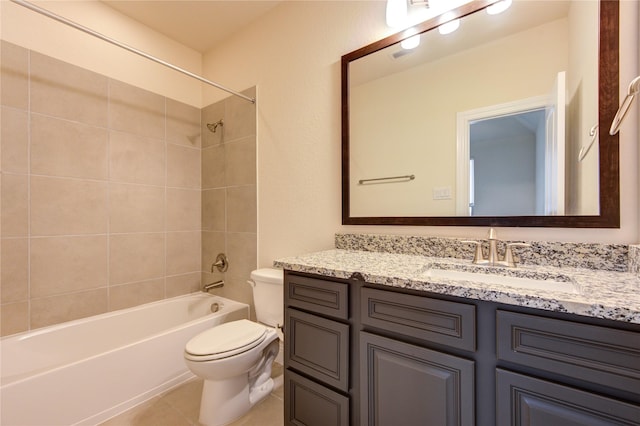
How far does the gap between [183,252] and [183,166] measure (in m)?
0.76

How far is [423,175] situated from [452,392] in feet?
3.05

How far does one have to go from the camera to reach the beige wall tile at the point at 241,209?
2117 mm

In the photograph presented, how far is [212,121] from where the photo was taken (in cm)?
245

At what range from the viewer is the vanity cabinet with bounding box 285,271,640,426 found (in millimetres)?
612

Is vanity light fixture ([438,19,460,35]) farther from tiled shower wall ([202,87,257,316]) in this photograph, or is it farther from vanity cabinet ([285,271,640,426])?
tiled shower wall ([202,87,257,316])

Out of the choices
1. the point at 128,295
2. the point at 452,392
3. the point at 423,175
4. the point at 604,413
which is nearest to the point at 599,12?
the point at 423,175

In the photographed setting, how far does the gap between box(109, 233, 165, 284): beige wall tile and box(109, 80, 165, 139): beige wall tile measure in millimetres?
827

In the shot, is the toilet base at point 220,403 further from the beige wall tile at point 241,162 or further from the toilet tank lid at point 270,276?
the beige wall tile at point 241,162

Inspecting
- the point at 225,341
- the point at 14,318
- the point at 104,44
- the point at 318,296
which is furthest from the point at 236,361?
the point at 104,44

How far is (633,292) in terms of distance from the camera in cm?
69

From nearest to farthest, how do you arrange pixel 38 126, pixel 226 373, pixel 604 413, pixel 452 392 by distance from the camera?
pixel 604 413 → pixel 452 392 → pixel 226 373 → pixel 38 126

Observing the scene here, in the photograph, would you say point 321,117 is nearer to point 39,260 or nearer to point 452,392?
point 452,392

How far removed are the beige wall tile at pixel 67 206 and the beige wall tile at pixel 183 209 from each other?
456 millimetres

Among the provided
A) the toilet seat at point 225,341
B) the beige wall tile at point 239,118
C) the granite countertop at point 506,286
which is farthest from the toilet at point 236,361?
the beige wall tile at point 239,118
